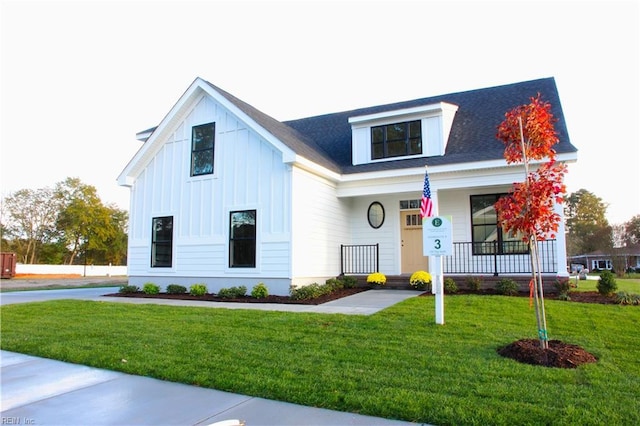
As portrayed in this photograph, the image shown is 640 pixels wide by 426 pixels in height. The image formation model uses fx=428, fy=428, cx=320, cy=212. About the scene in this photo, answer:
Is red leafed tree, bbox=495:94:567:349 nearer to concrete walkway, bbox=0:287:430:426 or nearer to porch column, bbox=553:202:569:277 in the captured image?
concrete walkway, bbox=0:287:430:426

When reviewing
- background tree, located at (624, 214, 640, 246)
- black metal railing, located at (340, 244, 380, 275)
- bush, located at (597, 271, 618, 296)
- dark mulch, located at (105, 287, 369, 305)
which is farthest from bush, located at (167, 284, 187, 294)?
background tree, located at (624, 214, 640, 246)

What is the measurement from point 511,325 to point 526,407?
354cm

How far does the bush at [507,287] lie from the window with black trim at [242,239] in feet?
21.3

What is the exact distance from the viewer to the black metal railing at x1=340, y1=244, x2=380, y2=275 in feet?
45.7

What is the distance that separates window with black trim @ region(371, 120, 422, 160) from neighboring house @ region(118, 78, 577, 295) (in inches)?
1.3

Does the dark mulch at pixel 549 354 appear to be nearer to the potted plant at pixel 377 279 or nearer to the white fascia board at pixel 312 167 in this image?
the potted plant at pixel 377 279

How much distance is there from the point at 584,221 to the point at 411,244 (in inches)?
1744

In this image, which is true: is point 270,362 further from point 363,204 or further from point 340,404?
point 363,204

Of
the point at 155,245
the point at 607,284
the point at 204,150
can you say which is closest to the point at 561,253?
the point at 607,284

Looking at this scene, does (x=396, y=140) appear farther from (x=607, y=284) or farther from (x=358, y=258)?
(x=607, y=284)

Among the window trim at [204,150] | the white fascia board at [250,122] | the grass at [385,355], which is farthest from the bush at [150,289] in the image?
the white fascia board at [250,122]

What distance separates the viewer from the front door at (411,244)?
13953 millimetres

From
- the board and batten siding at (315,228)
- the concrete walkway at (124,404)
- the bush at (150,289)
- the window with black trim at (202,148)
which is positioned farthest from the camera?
the window with black trim at (202,148)

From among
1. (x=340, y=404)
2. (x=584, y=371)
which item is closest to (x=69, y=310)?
(x=340, y=404)
